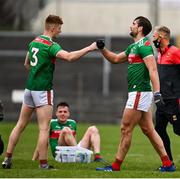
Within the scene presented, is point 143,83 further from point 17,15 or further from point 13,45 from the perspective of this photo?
point 17,15

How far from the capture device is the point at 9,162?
40.6 feet

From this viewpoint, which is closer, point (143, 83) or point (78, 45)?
point (143, 83)

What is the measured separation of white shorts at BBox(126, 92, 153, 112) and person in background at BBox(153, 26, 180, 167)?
1454 millimetres

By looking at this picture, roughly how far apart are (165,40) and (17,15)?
3256cm

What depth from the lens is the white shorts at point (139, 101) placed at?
1197 centimetres

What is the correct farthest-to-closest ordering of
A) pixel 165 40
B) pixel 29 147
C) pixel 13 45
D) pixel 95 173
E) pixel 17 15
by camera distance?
pixel 17 15 → pixel 13 45 → pixel 29 147 → pixel 165 40 → pixel 95 173

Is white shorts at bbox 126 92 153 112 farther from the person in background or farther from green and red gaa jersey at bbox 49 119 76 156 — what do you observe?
green and red gaa jersey at bbox 49 119 76 156

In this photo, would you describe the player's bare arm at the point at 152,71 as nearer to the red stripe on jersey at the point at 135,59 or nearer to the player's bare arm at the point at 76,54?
the red stripe on jersey at the point at 135,59

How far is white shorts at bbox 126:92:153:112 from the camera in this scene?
1197 centimetres

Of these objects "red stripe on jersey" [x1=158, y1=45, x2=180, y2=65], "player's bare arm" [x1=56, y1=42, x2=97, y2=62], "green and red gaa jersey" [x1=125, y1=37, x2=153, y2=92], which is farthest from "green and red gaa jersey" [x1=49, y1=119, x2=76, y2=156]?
"player's bare arm" [x1=56, y1=42, x2=97, y2=62]

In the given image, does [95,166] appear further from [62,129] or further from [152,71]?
[152,71]

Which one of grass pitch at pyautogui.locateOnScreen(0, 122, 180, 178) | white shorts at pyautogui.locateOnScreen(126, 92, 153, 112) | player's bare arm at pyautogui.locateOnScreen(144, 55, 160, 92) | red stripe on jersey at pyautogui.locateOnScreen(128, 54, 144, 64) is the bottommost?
grass pitch at pyautogui.locateOnScreen(0, 122, 180, 178)

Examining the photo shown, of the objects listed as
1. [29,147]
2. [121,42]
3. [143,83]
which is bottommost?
[29,147]

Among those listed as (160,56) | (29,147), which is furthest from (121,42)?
(160,56)
